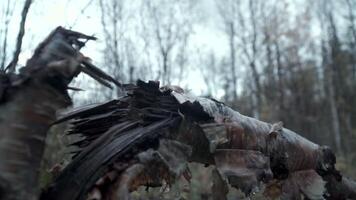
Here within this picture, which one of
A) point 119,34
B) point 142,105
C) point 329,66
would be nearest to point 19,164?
point 142,105

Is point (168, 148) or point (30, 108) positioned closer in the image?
point (30, 108)

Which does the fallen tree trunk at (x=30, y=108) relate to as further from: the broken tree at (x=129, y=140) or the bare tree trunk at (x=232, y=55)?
the bare tree trunk at (x=232, y=55)

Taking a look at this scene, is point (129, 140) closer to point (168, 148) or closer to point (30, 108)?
point (168, 148)

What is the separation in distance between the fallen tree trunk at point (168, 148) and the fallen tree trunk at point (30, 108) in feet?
1.37

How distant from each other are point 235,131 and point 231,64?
30972mm

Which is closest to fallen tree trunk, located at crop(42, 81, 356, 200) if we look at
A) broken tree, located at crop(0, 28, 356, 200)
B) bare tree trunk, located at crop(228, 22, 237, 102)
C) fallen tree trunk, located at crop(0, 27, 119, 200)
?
broken tree, located at crop(0, 28, 356, 200)

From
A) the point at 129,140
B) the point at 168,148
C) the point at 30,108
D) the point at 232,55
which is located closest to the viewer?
the point at 30,108

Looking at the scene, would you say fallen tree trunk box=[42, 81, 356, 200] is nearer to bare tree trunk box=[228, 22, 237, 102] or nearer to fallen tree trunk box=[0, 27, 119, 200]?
fallen tree trunk box=[0, 27, 119, 200]

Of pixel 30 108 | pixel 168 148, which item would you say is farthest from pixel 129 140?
pixel 30 108

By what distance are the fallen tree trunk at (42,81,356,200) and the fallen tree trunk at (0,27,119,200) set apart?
1.37 feet

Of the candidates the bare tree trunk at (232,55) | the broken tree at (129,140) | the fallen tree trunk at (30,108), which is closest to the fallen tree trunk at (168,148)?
the broken tree at (129,140)

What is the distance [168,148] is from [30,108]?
1.15 metres

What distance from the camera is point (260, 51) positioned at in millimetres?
33656

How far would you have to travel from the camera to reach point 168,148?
3514 mm
